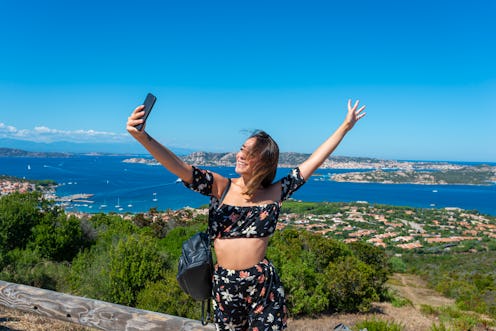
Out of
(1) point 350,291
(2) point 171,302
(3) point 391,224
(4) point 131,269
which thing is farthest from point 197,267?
(3) point 391,224

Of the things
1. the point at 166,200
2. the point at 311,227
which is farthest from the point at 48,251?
the point at 166,200

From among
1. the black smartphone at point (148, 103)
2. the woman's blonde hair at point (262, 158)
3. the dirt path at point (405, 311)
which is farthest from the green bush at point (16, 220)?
the woman's blonde hair at point (262, 158)

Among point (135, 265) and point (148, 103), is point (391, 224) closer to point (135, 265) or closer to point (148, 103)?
point (135, 265)

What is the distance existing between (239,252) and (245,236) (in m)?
0.08

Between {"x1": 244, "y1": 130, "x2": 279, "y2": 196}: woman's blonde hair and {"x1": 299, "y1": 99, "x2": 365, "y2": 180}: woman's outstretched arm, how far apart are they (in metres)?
0.27

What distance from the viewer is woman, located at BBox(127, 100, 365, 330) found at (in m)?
1.70

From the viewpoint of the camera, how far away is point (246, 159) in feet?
5.81

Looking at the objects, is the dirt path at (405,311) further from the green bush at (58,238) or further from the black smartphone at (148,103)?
the green bush at (58,238)

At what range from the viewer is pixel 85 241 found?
54.5 feet

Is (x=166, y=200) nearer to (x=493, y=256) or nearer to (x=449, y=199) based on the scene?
(x=493, y=256)

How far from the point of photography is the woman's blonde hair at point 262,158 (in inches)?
68.7

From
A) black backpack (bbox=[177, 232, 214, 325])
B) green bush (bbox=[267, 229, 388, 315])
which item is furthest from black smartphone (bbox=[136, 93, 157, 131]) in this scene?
green bush (bbox=[267, 229, 388, 315])

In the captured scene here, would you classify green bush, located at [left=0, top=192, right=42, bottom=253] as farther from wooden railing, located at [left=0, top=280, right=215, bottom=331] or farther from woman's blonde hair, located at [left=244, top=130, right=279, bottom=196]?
woman's blonde hair, located at [left=244, top=130, right=279, bottom=196]

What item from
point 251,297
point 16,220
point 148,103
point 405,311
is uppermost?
point 148,103
